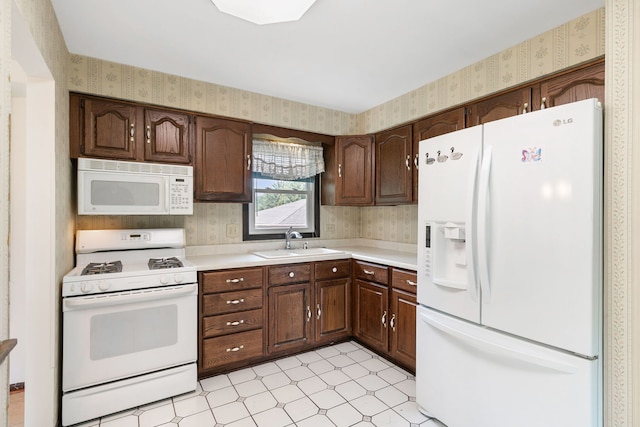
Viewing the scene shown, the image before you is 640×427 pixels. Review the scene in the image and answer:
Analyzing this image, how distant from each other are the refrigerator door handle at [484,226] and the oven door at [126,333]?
1875 millimetres

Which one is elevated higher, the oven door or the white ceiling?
the white ceiling

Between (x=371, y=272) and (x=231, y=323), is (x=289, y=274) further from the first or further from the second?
(x=371, y=272)

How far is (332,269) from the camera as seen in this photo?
302 cm

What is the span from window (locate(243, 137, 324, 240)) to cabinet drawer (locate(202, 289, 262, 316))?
75cm

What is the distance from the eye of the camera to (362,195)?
130 inches

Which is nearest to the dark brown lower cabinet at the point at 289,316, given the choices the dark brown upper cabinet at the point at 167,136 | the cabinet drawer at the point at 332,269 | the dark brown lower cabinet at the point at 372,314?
the cabinet drawer at the point at 332,269

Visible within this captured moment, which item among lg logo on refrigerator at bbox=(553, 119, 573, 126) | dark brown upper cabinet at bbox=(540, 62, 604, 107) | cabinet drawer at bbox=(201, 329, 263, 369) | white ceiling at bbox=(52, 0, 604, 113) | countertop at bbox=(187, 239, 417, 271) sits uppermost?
white ceiling at bbox=(52, 0, 604, 113)

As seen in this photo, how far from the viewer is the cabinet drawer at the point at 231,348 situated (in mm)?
2426

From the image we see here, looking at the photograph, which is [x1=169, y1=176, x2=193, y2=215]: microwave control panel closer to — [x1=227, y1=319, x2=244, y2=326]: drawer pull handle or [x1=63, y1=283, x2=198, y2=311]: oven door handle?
[x1=63, y1=283, x2=198, y2=311]: oven door handle

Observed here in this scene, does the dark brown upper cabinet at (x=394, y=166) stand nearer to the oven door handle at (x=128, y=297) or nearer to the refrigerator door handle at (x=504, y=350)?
the refrigerator door handle at (x=504, y=350)

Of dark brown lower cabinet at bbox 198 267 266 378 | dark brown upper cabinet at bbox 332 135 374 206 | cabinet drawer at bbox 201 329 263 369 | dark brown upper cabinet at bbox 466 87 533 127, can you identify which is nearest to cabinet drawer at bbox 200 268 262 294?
dark brown lower cabinet at bbox 198 267 266 378

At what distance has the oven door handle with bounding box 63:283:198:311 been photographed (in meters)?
1.91

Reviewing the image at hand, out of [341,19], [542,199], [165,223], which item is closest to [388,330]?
[542,199]

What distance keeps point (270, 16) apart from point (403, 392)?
102 inches
